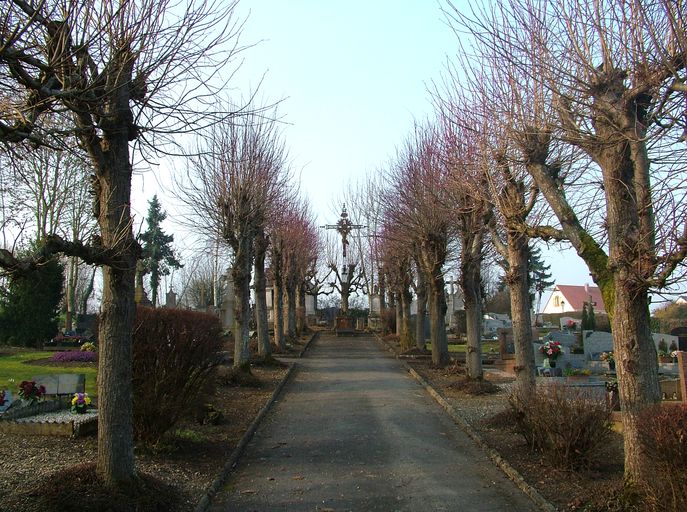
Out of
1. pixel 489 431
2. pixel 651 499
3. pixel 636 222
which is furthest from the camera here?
pixel 489 431

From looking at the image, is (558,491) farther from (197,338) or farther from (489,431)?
(197,338)

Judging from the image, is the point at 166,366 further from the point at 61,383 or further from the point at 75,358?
A: the point at 75,358

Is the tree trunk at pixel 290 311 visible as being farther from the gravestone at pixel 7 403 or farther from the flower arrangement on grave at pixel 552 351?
the gravestone at pixel 7 403

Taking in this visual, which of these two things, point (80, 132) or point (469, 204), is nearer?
point (80, 132)

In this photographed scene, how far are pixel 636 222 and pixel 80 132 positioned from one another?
574 cm

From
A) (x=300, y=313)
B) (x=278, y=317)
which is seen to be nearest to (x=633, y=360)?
(x=278, y=317)

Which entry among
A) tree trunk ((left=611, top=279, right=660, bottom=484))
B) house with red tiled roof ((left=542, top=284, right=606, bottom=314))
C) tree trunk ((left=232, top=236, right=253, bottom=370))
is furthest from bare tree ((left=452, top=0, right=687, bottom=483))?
house with red tiled roof ((left=542, top=284, right=606, bottom=314))

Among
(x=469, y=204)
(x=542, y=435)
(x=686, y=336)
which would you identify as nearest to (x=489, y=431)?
(x=542, y=435)

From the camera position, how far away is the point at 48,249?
539cm

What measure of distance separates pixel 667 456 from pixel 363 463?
4.55m

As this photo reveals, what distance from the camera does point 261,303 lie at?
22.6m

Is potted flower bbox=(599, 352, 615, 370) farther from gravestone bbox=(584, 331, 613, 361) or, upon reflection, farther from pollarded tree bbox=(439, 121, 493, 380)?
pollarded tree bbox=(439, 121, 493, 380)

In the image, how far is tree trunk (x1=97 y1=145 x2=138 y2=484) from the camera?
20.6 feet

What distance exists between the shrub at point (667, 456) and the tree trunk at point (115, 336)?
15.8 ft
